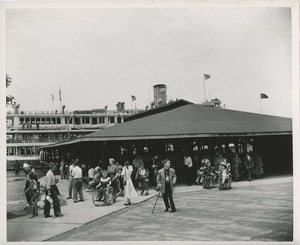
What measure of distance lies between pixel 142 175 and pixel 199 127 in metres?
3.59

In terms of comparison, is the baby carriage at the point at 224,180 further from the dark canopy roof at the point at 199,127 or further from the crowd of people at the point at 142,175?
the dark canopy roof at the point at 199,127

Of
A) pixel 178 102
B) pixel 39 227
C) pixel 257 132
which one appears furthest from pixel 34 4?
pixel 178 102

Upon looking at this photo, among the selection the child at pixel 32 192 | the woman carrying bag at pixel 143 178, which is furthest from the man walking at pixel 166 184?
the child at pixel 32 192

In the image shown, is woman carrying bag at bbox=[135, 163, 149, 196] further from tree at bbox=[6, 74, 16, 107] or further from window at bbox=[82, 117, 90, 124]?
window at bbox=[82, 117, 90, 124]

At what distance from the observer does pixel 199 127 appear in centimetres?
1608

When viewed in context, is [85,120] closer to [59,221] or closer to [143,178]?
[143,178]

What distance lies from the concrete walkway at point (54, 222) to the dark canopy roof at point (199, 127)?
3.01 metres

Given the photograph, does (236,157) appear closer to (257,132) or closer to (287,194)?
(257,132)

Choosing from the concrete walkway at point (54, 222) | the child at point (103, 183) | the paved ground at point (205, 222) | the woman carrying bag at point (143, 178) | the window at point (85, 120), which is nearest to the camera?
the paved ground at point (205, 222)

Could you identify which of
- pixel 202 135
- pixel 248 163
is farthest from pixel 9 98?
pixel 248 163

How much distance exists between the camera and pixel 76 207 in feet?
40.6

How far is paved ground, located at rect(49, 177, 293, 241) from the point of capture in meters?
9.92

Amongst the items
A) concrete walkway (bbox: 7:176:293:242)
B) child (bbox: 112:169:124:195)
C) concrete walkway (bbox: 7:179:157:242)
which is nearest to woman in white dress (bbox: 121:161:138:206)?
child (bbox: 112:169:124:195)

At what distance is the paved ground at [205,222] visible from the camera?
32.6 ft
